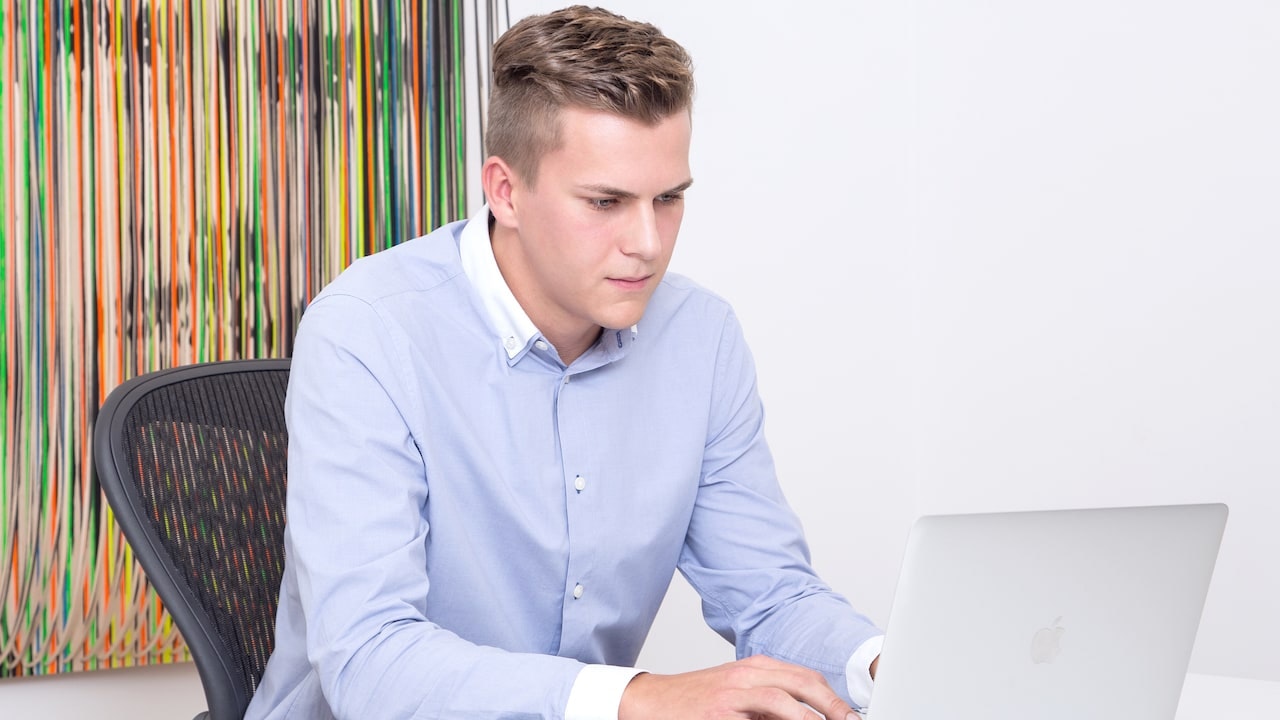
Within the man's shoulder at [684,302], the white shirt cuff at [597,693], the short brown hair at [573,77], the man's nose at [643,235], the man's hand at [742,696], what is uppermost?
the short brown hair at [573,77]

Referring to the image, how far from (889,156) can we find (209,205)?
1501 mm

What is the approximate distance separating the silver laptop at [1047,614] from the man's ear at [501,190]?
2.38 feet

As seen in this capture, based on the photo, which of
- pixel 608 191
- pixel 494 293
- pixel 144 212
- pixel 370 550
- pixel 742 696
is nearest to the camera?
pixel 742 696

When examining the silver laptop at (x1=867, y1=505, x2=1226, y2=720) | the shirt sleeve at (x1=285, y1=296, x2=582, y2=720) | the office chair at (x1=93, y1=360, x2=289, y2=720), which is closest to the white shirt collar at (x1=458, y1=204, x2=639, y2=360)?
the shirt sleeve at (x1=285, y1=296, x2=582, y2=720)

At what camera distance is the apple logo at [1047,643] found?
79cm

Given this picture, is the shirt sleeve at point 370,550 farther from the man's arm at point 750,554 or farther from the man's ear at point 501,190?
the man's arm at point 750,554

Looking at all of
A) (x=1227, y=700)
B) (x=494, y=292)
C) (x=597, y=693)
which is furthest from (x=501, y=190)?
(x=1227, y=700)

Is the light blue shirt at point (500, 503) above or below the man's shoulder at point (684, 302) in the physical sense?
below

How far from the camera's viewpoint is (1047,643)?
0.80 meters

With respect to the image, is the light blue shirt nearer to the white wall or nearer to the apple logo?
the apple logo

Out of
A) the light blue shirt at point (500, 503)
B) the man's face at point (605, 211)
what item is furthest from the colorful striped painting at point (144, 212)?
the man's face at point (605, 211)

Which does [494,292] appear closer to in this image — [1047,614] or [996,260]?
[1047,614]

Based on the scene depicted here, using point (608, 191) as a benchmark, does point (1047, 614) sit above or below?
below

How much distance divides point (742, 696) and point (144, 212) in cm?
150
